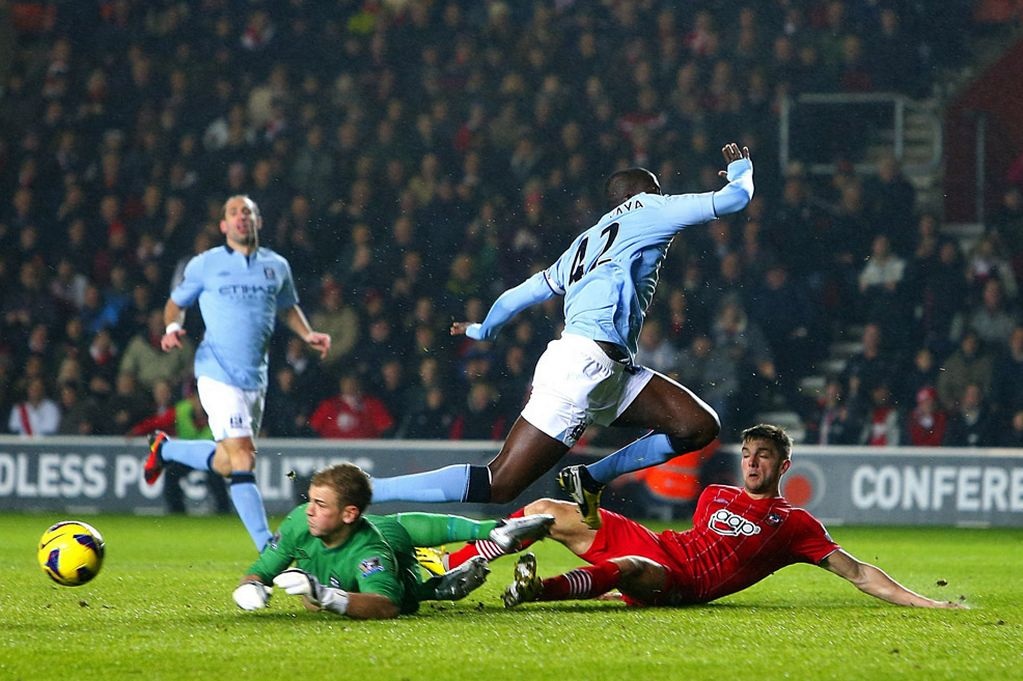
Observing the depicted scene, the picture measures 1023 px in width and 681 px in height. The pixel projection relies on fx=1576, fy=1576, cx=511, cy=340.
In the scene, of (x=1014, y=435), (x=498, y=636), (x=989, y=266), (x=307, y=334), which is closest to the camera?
(x=498, y=636)

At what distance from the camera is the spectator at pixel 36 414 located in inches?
546

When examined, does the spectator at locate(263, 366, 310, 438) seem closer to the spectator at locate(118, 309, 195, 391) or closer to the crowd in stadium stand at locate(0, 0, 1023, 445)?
the crowd in stadium stand at locate(0, 0, 1023, 445)

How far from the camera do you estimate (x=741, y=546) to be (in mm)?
6238

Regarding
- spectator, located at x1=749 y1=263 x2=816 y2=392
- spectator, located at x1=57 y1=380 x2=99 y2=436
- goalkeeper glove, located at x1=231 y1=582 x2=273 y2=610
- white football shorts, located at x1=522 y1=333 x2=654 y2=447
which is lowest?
goalkeeper glove, located at x1=231 y1=582 x2=273 y2=610

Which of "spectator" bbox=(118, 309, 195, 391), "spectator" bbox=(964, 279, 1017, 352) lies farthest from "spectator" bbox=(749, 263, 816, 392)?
"spectator" bbox=(118, 309, 195, 391)

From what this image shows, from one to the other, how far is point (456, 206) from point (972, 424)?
521 cm

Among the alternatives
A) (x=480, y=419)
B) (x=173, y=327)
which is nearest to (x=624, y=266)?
(x=173, y=327)

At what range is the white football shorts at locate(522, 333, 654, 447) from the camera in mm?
6496

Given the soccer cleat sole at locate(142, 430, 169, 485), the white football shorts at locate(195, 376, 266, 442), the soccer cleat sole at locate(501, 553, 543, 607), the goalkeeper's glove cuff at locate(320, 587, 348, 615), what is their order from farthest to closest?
the soccer cleat sole at locate(142, 430, 169, 485), the white football shorts at locate(195, 376, 266, 442), the soccer cleat sole at locate(501, 553, 543, 607), the goalkeeper's glove cuff at locate(320, 587, 348, 615)

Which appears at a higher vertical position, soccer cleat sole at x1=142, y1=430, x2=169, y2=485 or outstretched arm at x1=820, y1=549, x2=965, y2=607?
soccer cleat sole at x1=142, y1=430, x2=169, y2=485

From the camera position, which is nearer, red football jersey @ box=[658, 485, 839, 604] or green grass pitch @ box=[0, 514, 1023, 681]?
green grass pitch @ box=[0, 514, 1023, 681]

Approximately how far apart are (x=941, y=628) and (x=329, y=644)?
2.23 m

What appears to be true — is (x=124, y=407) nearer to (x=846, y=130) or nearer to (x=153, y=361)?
(x=153, y=361)

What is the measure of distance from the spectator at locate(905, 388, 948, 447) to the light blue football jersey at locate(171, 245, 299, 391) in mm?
6642
